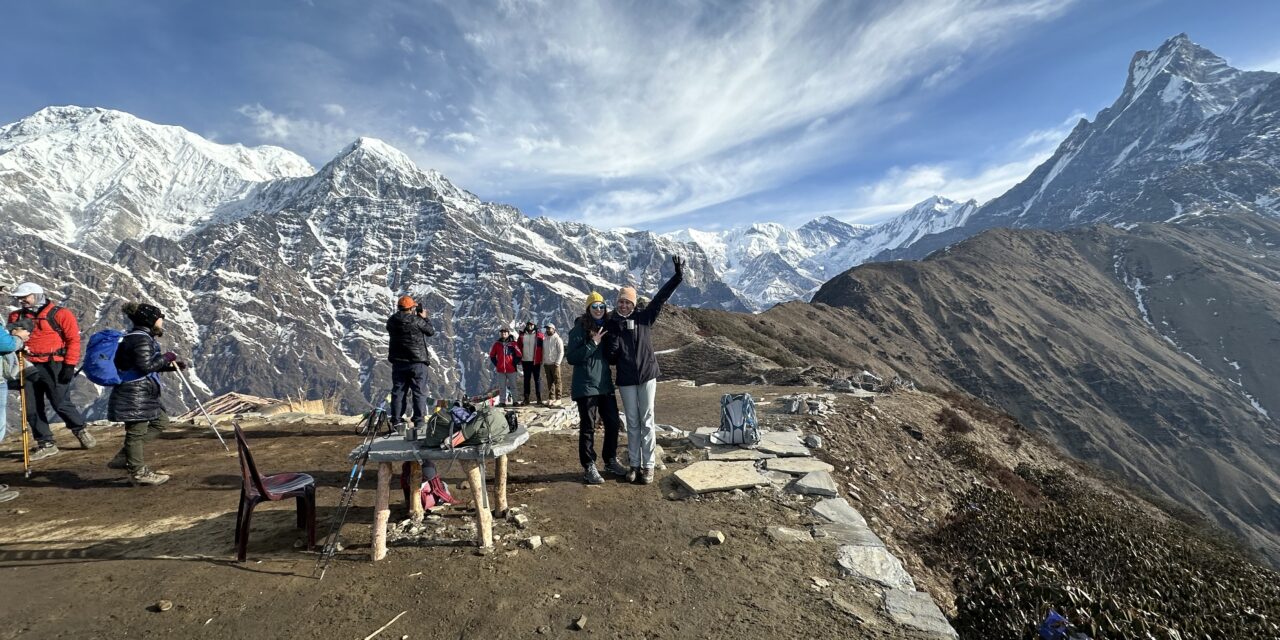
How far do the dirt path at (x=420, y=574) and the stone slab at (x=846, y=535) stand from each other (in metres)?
0.33

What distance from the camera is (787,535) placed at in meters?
5.93

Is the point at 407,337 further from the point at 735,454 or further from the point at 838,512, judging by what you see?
the point at 838,512

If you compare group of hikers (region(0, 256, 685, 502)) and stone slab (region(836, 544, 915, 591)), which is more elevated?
group of hikers (region(0, 256, 685, 502))

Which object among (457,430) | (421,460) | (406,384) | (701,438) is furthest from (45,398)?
(701,438)

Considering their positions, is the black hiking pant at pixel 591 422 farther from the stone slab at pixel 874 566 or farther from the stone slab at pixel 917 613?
the stone slab at pixel 917 613

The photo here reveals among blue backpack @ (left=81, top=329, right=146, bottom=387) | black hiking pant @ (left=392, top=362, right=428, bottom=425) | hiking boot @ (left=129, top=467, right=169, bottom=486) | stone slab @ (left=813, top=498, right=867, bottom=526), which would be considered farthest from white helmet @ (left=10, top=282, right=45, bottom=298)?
stone slab @ (left=813, top=498, right=867, bottom=526)

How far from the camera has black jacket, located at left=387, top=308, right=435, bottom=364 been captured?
9922mm

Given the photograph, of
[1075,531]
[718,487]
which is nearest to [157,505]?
[718,487]

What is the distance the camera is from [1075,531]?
7410 mm

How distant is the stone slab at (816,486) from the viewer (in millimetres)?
7130

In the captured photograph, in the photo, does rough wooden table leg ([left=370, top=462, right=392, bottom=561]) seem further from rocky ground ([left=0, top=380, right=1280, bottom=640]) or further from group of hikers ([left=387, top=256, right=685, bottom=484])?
group of hikers ([left=387, top=256, right=685, bottom=484])

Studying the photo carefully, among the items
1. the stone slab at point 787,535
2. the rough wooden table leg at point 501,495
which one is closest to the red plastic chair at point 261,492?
the rough wooden table leg at point 501,495

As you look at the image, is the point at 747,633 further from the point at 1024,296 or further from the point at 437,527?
the point at 1024,296

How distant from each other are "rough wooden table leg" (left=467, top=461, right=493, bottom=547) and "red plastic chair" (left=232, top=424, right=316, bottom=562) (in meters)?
1.66
